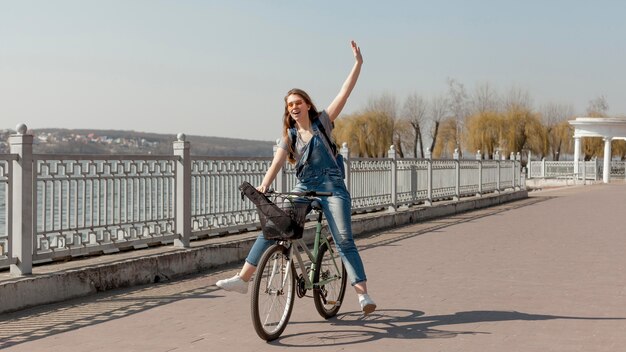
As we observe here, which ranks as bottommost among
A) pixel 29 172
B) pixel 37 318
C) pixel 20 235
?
pixel 37 318

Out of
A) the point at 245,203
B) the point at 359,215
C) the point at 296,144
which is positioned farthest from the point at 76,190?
the point at 359,215

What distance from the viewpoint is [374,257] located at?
1198 cm

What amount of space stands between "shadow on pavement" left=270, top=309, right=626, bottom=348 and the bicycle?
143 mm

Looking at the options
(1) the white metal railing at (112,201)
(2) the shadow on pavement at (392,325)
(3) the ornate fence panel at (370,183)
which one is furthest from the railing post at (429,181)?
(2) the shadow on pavement at (392,325)

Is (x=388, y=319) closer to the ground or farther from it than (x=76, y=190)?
closer to the ground

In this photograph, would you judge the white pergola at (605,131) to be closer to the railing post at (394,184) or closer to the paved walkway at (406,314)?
the railing post at (394,184)

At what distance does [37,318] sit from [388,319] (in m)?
2.89

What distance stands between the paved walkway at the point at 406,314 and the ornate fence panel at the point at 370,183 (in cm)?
457

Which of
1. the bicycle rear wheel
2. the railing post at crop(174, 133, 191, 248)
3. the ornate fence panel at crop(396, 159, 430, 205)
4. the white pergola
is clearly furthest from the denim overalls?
the white pergola

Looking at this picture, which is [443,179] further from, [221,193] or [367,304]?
[367,304]

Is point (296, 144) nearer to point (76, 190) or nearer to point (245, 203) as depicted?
point (76, 190)

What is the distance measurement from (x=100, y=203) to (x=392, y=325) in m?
3.80

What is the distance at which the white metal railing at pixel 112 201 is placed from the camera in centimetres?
816

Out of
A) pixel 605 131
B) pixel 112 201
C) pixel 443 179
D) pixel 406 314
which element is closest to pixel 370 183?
pixel 443 179
